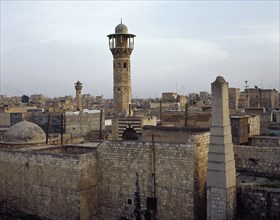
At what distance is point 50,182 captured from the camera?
13.6 meters

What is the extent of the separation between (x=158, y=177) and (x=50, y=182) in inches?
156

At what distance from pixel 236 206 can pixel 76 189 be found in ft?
16.6

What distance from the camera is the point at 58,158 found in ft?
43.8

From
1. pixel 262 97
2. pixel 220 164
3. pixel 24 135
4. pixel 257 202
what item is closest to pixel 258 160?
pixel 257 202

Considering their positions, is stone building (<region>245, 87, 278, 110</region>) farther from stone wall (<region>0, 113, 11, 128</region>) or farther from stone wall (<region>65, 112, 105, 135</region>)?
stone wall (<region>0, 113, 11, 128</region>)

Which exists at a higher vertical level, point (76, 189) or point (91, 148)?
point (91, 148)

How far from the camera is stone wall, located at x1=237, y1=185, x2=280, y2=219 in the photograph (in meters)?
10.9

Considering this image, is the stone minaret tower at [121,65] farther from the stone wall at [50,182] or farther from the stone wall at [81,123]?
the stone wall at [50,182]

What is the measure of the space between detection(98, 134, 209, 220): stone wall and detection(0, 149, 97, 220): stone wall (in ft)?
1.93

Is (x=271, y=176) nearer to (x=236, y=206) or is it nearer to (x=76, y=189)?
(x=236, y=206)

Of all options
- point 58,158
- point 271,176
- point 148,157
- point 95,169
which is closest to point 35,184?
point 58,158

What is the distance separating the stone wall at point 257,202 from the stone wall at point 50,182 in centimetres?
487

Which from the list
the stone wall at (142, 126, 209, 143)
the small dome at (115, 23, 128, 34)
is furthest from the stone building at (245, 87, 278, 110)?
the stone wall at (142, 126, 209, 143)

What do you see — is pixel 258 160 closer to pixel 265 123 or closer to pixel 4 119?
pixel 265 123
